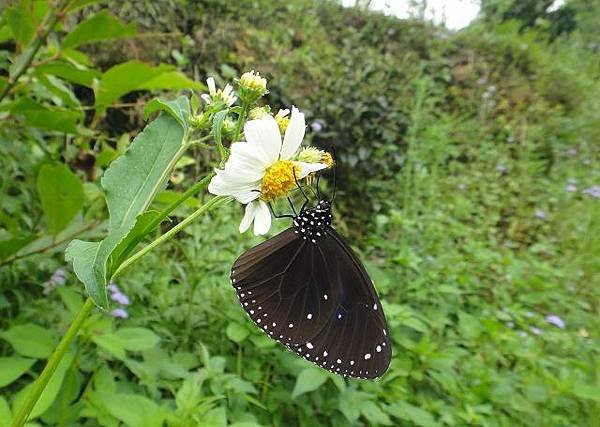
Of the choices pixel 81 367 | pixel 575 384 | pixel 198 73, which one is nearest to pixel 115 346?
pixel 81 367

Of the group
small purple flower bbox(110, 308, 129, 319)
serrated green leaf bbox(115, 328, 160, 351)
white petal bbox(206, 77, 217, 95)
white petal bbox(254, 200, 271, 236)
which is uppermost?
white petal bbox(206, 77, 217, 95)

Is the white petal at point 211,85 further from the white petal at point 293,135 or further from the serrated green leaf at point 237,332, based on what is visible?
the serrated green leaf at point 237,332

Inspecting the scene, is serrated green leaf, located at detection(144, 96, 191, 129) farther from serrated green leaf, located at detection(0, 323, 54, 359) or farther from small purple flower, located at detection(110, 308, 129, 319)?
small purple flower, located at detection(110, 308, 129, 319)

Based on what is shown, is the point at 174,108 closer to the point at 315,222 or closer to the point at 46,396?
the point at 315,222

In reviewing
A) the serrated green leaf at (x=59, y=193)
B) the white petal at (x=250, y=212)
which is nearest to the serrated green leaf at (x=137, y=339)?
the serrated green leaf at (x=59, y=193)

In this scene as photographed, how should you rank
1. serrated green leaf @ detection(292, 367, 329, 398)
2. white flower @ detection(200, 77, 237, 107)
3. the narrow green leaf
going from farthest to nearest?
1. serrated green leaf @ detection(292, 367, 329, 398)
2. white flower @ detection(200, 77, 237, 107)
3. the narrow green leaf

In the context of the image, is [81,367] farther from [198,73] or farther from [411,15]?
[411,15]

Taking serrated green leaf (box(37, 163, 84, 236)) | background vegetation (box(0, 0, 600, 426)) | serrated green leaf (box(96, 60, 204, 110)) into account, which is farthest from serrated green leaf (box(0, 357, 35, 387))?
serrated green leaf (box(96, 60, 204, 110))
